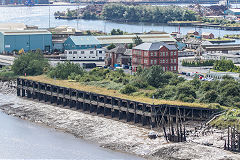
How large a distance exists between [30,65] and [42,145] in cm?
2635

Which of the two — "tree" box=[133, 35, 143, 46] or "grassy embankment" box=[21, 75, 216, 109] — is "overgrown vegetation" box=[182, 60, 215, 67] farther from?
"grassy embankment" box=[21, 75, 216, 109]

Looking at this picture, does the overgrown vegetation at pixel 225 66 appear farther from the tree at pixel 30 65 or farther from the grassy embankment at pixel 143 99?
the grassy embankment at pixel 143 99

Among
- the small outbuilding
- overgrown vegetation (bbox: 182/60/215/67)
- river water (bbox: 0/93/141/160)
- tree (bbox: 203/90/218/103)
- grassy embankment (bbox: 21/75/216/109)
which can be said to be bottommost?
river water (bbox: 0/93/141/160)

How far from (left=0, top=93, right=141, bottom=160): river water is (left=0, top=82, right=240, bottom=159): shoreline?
0.90m

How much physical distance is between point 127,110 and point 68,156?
383 inches

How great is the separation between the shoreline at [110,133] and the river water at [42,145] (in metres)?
0.90

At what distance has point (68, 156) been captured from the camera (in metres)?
44.5

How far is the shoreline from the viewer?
42.3m

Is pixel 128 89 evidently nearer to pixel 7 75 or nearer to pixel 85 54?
pixel 7 75

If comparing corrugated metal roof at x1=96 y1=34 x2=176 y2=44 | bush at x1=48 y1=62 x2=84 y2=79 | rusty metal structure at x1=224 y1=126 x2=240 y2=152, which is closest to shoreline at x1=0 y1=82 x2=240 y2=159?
rusty metal structure at x1=224 y1=126 x2=240 y2=152

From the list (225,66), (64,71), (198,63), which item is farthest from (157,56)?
(198,63)

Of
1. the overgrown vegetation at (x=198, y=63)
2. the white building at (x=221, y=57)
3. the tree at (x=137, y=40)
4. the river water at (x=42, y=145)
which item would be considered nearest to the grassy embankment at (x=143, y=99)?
the river water at (x=42, y=145)

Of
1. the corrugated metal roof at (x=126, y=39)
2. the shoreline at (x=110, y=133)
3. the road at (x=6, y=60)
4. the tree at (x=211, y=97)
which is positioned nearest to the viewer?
the shoreline at (x=110, y=133)

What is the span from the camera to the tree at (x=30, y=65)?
72500 mm
